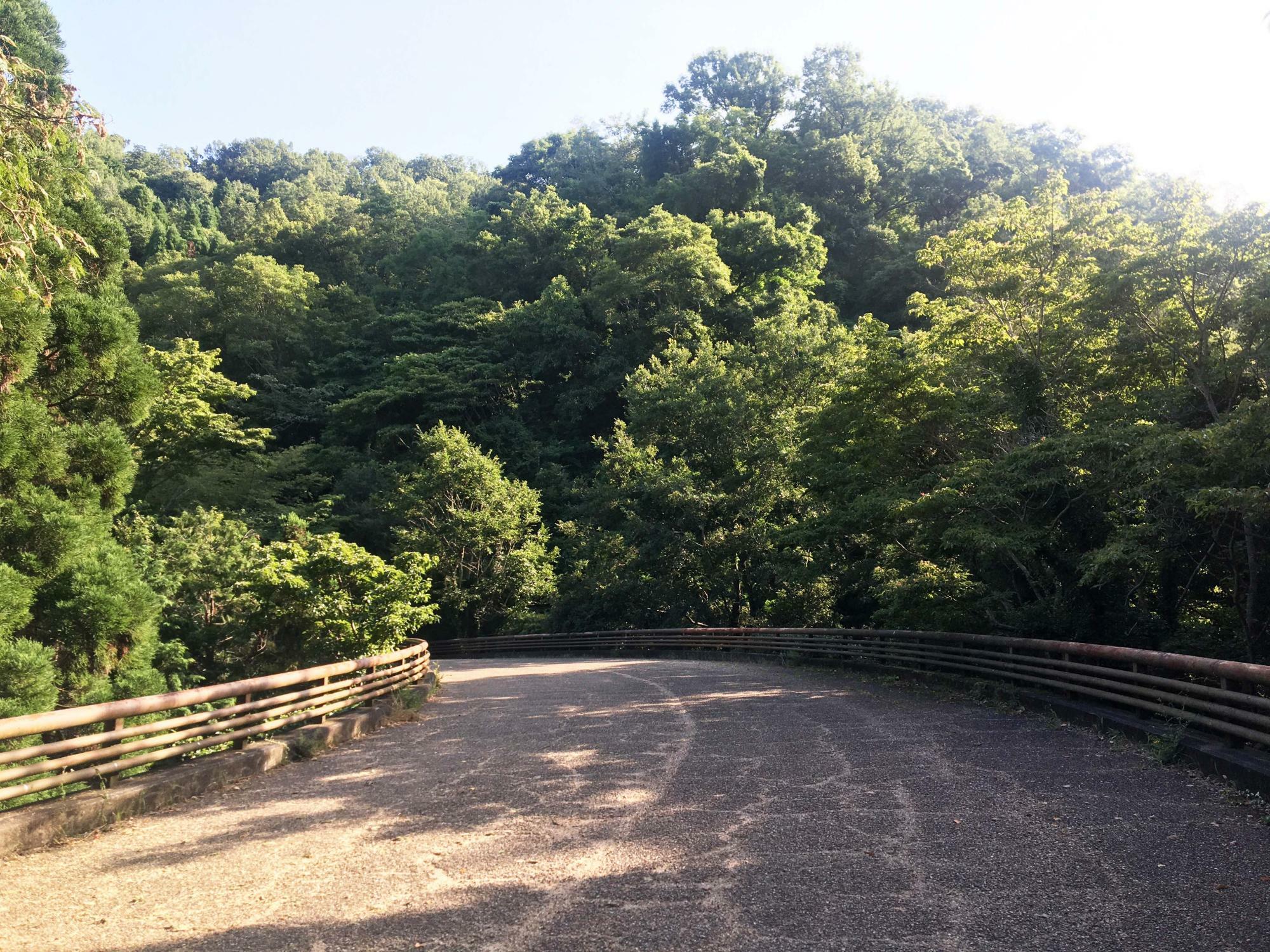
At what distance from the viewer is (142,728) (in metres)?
7.66

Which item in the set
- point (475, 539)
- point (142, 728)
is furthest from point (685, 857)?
point (475, 539)

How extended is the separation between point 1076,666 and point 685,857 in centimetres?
744

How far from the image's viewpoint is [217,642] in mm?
28219

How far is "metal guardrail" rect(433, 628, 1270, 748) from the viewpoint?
7.91 meters

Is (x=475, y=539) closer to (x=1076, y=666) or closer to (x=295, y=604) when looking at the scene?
(x=295, y=604)

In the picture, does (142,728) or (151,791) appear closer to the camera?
(151,791)

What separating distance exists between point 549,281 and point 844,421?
134 ft

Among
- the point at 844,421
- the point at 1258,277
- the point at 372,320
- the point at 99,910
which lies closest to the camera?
the point at 99,910

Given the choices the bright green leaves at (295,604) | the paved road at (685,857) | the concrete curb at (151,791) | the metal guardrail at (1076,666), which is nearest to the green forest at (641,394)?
the bright green leaves at (295,604)

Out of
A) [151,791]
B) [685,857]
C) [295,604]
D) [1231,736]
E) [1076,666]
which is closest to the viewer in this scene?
[685,857]

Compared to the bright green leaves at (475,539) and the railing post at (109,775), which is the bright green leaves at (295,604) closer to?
the railing post at (109,775)

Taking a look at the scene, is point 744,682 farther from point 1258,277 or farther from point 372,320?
point 372,320

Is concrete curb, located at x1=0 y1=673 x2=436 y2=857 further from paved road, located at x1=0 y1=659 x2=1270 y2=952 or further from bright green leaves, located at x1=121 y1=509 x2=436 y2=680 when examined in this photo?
bright green leaves, located at x1=121 y1=509 x2=436 y2=680

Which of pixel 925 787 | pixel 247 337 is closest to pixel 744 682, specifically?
pixel 925 787
